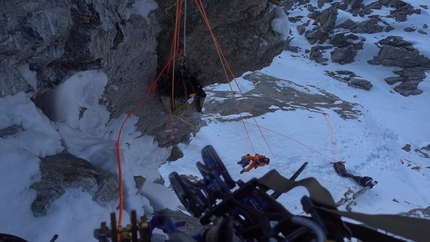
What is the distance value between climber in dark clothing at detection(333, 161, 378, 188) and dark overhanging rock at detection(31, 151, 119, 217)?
371 inches

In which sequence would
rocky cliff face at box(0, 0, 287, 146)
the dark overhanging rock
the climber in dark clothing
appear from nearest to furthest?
1. the dark overhanging rock
2. rocky cliff face at box(0, 0, 287, 146)
3. the climber in dark clothing

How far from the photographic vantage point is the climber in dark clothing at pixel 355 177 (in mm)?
10750

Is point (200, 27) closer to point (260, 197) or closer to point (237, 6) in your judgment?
point (237, 6)

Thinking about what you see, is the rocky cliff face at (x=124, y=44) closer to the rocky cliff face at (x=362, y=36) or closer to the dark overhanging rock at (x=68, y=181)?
the dark overhanging rock at (x=68, y=181)

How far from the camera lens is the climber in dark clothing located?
1075cm

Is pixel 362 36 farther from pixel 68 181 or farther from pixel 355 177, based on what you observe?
pixel 68 181

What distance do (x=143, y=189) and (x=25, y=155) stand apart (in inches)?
67.3

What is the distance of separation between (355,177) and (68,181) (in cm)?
1022

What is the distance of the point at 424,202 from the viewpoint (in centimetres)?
1106

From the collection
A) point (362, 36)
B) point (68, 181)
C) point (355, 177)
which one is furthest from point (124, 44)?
point (362, 36)

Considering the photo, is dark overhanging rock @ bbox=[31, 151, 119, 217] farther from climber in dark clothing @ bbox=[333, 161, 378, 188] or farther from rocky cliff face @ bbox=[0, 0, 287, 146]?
climber in dark clothing @ bbox=[333, 161, 378, 188]

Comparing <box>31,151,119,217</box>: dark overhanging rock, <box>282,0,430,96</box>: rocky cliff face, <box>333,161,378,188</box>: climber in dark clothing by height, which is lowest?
<box>282,0,430,96</box>: rocky cliff face

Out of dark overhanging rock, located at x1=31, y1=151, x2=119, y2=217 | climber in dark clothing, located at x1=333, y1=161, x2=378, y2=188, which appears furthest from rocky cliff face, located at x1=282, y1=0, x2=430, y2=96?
dark overhanging rock, located at x1=31, y1=151, x2=119, y2=217

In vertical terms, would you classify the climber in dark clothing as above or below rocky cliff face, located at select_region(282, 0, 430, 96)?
above
